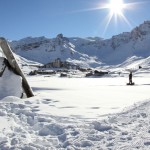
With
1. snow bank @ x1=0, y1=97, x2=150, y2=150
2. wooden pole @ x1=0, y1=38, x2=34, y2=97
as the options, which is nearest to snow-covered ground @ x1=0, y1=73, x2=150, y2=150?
snow bank @ x1=0, y1=97, x2=150, y2=150

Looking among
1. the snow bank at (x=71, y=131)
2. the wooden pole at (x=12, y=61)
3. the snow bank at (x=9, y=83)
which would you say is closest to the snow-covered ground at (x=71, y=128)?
the snow bank at (x=71, y=131)

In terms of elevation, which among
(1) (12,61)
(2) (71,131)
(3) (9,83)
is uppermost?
(1) (12,61)

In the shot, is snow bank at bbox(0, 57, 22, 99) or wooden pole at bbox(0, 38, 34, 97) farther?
wooden pole at bbox(0, 38, 34, 97)

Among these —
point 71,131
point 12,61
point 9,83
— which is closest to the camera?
point 71,131

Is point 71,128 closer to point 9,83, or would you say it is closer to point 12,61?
point 9,83

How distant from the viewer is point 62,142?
751cm

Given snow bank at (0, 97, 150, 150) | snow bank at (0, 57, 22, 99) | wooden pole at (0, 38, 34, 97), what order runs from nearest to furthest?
snow bank at (0, 97, 150, 150)
snow bank at (0, 57, 22, 99)
wooden pole at (0, 38, 34, 97)

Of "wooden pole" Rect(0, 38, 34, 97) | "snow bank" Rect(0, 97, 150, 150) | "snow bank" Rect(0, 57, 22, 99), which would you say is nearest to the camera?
"snow bank" Rect(0, 97, 150, 150)

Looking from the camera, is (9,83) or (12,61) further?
(12,61)

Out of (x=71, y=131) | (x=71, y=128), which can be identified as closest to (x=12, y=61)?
(x=71, y=128)

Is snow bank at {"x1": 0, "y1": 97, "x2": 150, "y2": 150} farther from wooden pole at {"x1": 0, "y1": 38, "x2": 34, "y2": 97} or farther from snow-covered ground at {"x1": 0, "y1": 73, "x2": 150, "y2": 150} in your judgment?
wooden pole at {"x1": 0, "y1": 38, "x2": 34, "y2": 97}

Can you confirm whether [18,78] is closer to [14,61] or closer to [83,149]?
[14,61]

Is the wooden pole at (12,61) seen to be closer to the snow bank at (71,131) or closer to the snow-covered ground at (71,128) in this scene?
the snow-covered ground at (71,128)

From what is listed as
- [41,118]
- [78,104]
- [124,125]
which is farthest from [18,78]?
[124,125]
